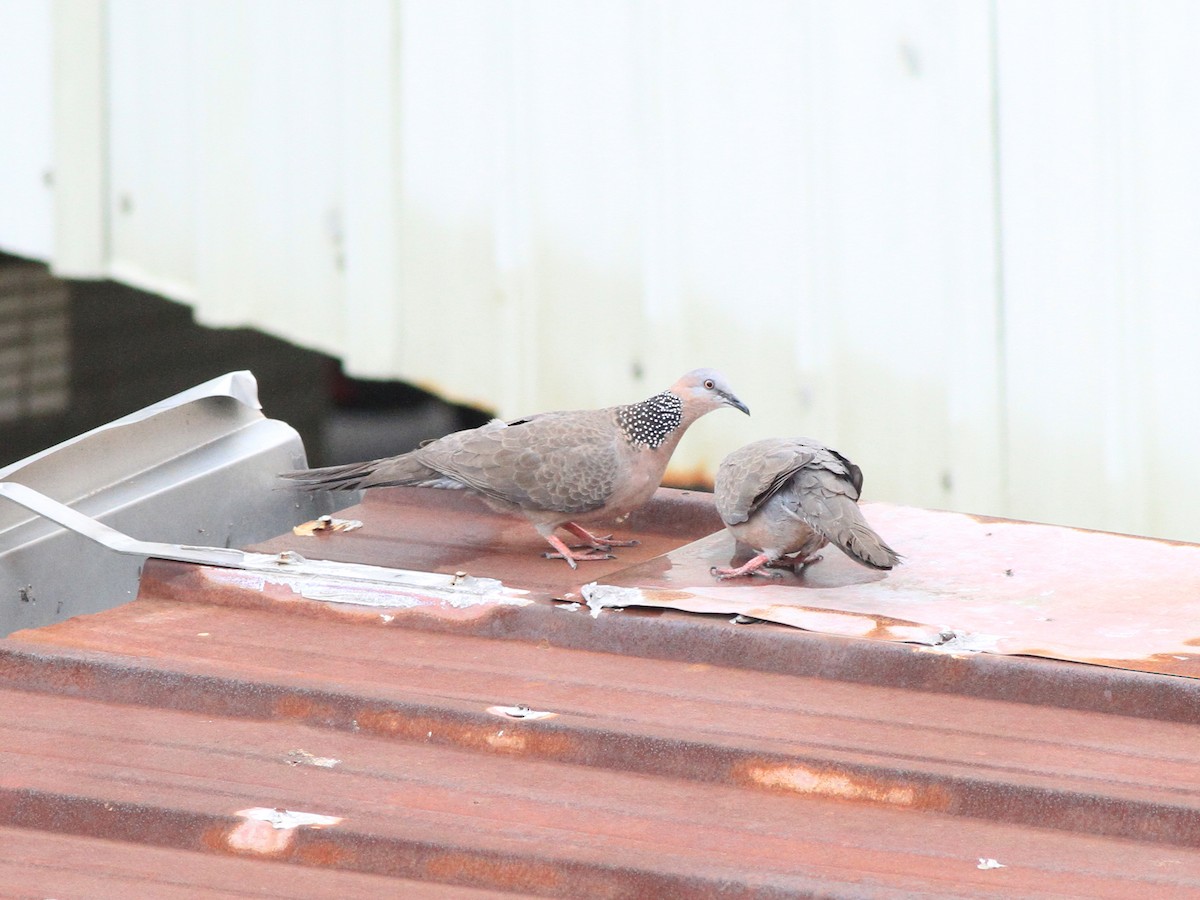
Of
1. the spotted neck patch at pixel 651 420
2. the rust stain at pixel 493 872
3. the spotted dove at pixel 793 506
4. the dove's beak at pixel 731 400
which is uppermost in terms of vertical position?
the dove's beak at pixel 731 400

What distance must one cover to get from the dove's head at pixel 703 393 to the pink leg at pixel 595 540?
38 centimetres

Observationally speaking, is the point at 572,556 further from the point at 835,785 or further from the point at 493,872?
the point at 493,872

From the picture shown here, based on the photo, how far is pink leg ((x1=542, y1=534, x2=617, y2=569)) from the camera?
Answer: 2.98 metres

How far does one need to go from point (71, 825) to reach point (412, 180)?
3.65 meters

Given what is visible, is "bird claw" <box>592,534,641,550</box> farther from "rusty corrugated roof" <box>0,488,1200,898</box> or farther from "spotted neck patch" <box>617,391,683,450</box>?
"rusty corrugated roof" <box>0,488,1200,898</box>

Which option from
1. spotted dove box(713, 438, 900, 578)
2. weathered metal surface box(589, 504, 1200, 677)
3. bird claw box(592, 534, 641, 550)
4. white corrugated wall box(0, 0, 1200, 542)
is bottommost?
weathered metal surface box(589, 504, 1200, 677)

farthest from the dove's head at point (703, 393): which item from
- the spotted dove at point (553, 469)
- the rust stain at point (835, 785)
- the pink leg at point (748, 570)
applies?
the rust stain at point (835, 785)

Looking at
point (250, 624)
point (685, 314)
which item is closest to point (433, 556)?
point (250, 624)

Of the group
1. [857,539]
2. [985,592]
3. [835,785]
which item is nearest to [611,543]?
[857,539]

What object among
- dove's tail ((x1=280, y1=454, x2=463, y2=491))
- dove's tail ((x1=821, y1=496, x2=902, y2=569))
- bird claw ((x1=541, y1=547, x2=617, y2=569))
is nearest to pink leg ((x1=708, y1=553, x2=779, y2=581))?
dove's tail ((x1=821, y1=496, x2=902, y2=569))

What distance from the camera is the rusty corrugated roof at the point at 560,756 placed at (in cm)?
180

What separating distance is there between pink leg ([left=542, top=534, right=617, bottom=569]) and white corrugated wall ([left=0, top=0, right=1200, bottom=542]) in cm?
209

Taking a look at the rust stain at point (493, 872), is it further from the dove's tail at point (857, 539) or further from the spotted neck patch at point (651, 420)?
the spotted neck patch at point (651, 420)

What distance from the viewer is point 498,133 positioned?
5.18 meters
